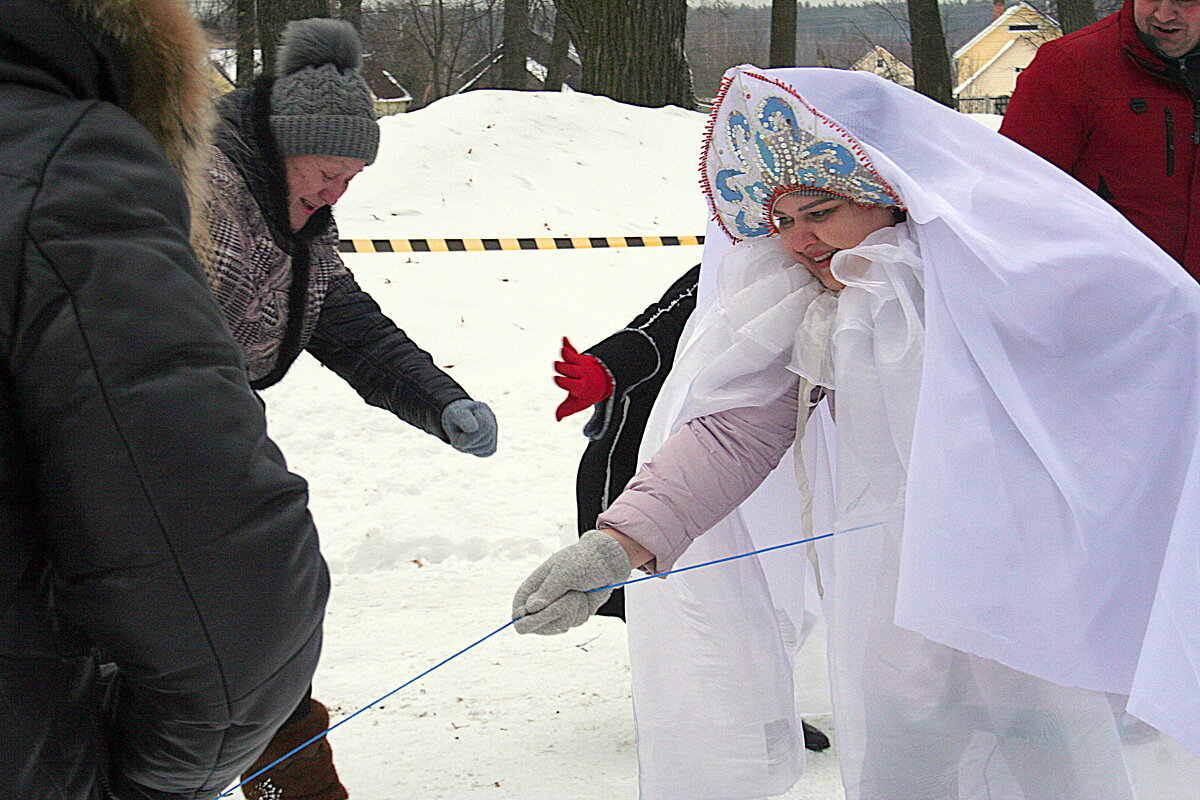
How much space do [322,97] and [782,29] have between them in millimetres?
20413

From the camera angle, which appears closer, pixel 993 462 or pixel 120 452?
pixel 120 452

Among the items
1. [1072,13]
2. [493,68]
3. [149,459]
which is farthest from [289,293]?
[493,68]

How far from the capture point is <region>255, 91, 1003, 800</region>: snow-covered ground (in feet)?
12.0

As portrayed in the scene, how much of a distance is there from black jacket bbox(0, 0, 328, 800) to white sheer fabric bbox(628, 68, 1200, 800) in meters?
1.25

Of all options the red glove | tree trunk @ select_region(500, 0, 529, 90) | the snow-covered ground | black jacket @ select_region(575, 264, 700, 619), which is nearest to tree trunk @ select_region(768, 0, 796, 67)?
tree trunk @ select_region(500, 0, 529, 90)

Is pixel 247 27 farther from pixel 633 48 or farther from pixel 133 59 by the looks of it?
pixel 133 59

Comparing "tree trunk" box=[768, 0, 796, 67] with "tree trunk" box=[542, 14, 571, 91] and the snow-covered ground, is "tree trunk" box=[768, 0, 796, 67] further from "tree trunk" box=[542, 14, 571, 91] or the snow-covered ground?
the snow-covered ground

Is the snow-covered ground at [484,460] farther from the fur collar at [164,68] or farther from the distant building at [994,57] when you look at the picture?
the distant building at [994,57]

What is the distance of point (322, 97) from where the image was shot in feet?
9.21

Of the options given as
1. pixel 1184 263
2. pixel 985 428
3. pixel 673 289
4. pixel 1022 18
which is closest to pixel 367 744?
pixel 673 289

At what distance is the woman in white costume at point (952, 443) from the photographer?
2158 mm

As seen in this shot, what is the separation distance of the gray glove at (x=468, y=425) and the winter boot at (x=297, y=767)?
730mm

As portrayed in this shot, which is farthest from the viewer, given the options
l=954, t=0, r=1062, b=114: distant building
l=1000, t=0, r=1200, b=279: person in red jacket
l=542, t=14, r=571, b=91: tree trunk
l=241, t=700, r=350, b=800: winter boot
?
l=954, t=0, r=1062, b=114: distant building

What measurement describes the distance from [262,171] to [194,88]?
145 centimetres
